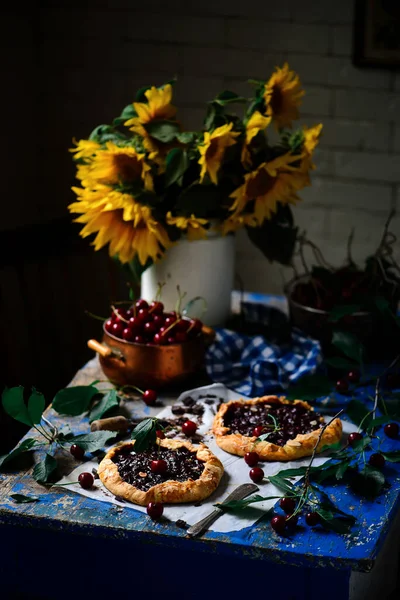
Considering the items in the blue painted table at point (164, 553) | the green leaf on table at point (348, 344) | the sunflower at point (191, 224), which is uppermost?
the sunflower at point (191, 224)

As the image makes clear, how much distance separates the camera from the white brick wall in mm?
2545

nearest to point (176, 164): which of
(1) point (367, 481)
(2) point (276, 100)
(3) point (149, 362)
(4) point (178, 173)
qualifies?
(4) point (178, 173)

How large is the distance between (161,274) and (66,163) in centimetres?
121

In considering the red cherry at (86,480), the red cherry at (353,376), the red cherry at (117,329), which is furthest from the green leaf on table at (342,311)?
the red cherry at (86,480)

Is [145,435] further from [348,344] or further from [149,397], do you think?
[348,344]

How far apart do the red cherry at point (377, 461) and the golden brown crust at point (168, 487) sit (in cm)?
25

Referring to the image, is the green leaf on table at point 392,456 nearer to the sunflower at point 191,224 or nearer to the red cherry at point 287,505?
the red cherry at point 287,505

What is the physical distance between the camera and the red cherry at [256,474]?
126cm

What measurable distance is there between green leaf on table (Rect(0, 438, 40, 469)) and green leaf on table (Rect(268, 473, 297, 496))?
399 mm

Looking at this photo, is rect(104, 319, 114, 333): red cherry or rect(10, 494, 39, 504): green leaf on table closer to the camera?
rect(10, 494, 39, 504): green leaf on table

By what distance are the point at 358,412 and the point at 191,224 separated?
1.71 feet

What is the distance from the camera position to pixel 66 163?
2.88 m

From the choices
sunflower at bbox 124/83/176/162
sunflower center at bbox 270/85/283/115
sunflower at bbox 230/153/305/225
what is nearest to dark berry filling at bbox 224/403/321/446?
sunflower at bbox 230/153/305/225

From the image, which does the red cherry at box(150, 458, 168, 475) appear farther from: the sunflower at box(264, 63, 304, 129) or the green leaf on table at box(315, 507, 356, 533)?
the sunflower at box(264, 63, 304, 129)
